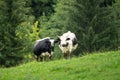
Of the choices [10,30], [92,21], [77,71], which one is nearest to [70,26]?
[92,21]

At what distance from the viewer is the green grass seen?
582 inches

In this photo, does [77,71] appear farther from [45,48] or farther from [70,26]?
[70,26]

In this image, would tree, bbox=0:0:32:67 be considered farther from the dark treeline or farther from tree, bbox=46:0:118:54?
tree, bbox=46:0:118:54

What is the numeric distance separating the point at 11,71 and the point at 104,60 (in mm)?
3969

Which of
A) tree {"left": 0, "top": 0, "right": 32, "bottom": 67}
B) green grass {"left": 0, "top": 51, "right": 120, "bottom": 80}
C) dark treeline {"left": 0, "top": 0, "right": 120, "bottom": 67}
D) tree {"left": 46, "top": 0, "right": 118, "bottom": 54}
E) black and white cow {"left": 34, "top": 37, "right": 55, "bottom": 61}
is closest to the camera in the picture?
green grass {"left": 0, "top": 51, "right": 120, "bottom": 80}

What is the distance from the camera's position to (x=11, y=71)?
1806 centimetres

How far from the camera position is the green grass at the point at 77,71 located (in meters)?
14.8

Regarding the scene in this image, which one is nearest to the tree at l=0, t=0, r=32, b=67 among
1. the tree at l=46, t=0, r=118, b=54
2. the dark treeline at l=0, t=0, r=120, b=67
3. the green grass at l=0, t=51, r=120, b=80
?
the dark treeline at l=0, t=0, r=120, b=67

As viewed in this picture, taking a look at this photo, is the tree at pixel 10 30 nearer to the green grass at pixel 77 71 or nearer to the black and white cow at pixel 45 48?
the black and white cow at pixel 45 48

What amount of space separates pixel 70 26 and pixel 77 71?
31.0 metres

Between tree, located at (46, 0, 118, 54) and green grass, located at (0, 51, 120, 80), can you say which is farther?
tree, located at (46, 0, 118, 54)

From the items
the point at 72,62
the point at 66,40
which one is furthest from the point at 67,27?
the point at 72,62

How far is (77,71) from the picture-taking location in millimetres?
15773

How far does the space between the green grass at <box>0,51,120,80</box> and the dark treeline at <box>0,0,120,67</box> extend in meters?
20.5
